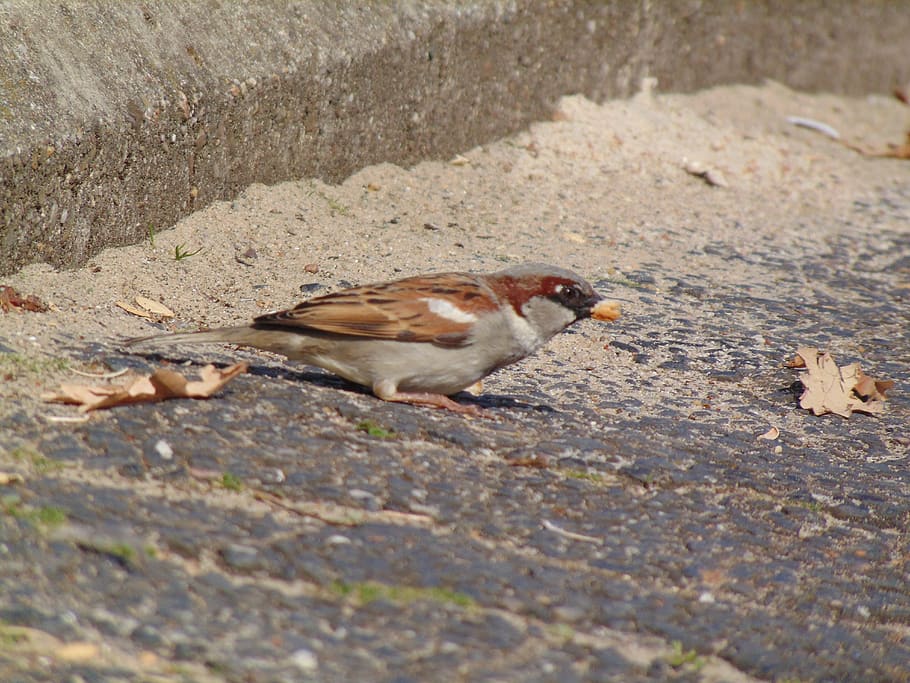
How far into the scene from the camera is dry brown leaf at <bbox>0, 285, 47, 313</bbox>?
4168 millimetres

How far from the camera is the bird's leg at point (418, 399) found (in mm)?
4223

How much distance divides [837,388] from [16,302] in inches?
132

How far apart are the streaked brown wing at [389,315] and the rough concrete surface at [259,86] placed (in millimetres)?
1059

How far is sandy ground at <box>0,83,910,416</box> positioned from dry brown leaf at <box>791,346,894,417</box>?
704 mm

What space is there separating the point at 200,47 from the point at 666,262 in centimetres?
280

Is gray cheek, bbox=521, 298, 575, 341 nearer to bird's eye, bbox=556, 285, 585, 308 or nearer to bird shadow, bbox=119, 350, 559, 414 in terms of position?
bird's eye, bbox=556, 285, 585, 308

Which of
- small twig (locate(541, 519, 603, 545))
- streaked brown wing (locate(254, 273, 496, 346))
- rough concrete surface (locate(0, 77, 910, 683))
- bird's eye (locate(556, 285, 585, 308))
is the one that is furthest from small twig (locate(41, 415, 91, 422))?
bird's eye (locate(556, 285, 585, 308))

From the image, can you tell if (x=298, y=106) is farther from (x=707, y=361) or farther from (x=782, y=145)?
(x=782, y=145)

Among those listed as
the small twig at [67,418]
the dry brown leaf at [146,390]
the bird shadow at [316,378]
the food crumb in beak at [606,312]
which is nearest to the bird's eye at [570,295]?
the bird shadow at [316,378]

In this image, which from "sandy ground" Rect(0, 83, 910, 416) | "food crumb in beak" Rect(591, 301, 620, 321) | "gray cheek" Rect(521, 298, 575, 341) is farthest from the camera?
"food crumb in beak" Rect(591, 301, 620, 321)

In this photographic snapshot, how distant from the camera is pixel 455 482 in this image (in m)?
3.59

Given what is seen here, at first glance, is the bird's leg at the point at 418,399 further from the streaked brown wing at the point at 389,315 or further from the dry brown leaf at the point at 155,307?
the dry brown leaf at the point at 155,307

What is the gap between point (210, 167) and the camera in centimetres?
536

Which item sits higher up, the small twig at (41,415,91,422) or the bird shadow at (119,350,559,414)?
the small twig at (41,415,91,422)
